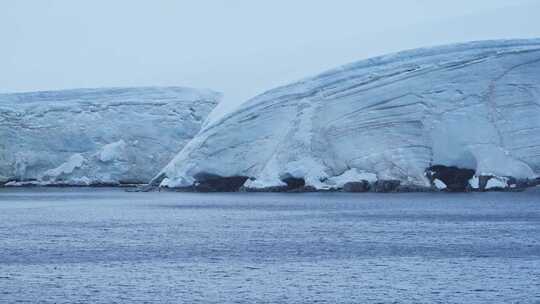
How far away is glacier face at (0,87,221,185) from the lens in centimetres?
4878

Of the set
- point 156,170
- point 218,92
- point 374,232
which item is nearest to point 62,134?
point 156,170

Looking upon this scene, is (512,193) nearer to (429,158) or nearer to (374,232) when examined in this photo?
(429,158)

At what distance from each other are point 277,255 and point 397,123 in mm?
19701

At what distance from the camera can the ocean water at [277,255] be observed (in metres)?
12.0

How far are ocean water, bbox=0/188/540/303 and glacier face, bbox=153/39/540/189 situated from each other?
5.09 metres

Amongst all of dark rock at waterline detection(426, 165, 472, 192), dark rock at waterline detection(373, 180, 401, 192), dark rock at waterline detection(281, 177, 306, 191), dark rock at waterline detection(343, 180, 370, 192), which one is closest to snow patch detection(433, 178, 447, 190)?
dark rock at waterline detection(426, 165, 472, 192)

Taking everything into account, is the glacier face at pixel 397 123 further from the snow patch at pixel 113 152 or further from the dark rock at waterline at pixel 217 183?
the snow patch at pixel 113 152

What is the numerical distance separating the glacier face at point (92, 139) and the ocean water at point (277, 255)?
763 inches

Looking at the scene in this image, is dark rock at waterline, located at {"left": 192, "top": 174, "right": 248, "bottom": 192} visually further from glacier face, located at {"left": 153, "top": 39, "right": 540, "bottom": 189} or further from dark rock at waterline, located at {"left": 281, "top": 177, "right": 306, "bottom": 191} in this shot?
dark rock at waterline, located at {"left": 281, "top": 177, "right": 306, "bottom": 191}

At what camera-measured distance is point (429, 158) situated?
34219 mm

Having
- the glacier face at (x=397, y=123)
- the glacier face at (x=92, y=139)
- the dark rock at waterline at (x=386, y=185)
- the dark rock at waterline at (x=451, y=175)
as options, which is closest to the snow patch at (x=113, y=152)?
the glacier face at (x=92, y=139)

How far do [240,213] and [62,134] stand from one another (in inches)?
949

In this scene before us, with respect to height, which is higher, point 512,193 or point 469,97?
point 469,97

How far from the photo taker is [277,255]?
16094mm
